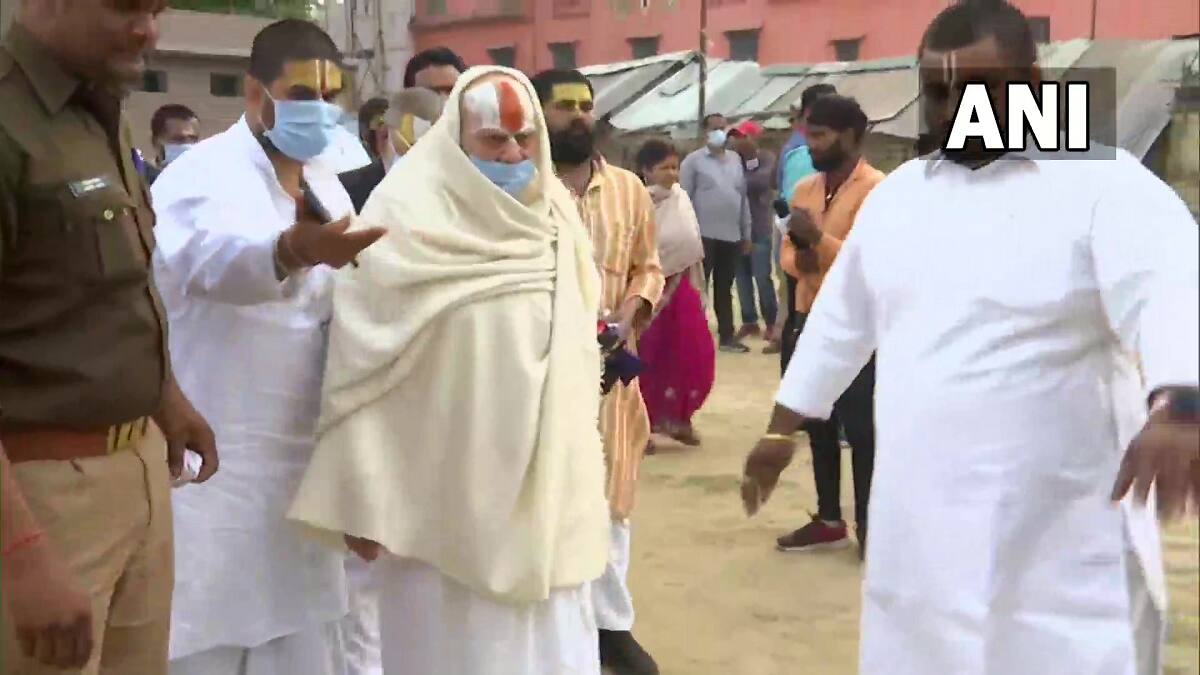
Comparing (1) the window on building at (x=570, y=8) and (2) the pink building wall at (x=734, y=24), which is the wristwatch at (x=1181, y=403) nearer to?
(2) the pink building wall at (x=734, y=24)

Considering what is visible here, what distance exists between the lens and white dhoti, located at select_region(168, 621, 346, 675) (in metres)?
2.72

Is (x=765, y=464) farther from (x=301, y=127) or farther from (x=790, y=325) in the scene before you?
(x=790, y=325)

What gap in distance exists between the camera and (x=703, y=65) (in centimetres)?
714

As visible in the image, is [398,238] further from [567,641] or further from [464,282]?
[567,641]

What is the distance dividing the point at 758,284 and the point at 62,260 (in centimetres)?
824

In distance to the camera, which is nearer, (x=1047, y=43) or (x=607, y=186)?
(x=1047, y=43)

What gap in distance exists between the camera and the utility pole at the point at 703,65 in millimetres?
5785

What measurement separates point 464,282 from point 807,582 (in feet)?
8.13

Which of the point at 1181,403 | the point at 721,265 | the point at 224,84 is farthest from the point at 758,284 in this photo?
the point at 1181,403

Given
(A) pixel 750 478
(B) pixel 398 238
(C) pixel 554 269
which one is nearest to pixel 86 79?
(B) pixel 398 238

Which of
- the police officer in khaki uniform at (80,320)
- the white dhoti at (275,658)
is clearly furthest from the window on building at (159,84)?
the police officer in khaki uniform at (80,320)

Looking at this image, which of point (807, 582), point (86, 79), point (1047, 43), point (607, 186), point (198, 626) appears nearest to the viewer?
point (86, 79)

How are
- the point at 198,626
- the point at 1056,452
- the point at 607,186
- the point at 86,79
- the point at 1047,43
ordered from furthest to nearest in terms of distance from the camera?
the point at 607,186 → the point at 198,626 → the point at 1047,43 → the point at 1056,452 → the point at 86,79

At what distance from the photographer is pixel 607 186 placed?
3783 mm
